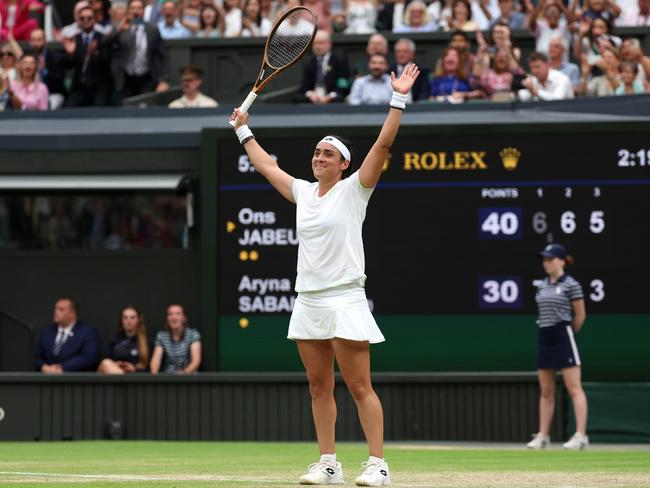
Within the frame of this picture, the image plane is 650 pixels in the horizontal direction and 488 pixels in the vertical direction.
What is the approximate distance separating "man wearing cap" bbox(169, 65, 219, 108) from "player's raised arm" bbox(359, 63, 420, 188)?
9178 millimetres

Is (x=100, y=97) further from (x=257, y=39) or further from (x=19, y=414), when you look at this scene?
(x=19, y=414)

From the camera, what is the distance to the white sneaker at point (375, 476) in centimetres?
753

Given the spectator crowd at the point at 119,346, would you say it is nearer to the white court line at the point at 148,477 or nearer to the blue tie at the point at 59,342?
the blue tie at the point at 59,342

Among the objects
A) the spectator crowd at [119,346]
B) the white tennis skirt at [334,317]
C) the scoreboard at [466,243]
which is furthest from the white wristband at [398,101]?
the spectator crowd at [119,346]

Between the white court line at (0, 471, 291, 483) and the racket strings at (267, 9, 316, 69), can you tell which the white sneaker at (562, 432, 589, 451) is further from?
the white court line at (0, 471, 291, 483)

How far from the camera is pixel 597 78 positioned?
16859 mm

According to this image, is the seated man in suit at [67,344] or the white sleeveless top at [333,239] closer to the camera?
the white sleeveless top at [333,239]

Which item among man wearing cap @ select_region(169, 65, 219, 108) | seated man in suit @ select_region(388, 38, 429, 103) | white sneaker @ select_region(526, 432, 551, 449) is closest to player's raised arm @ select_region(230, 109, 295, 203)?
white sneaker @ select_region(526, 432, 551, 449)

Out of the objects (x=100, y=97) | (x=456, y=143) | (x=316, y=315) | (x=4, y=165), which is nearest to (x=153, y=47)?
(x=100, y=97)

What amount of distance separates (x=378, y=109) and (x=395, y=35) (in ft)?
7.30

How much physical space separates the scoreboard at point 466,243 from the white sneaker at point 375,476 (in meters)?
7.55

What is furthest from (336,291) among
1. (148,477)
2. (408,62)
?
(408,62)

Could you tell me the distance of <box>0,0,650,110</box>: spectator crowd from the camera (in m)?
16.8

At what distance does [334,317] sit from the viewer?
7.78 meters
